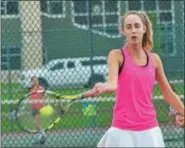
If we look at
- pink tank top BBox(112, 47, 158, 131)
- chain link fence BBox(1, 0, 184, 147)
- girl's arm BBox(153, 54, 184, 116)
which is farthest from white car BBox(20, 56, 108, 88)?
pink tank top BBox(112, 47, 158, 131)

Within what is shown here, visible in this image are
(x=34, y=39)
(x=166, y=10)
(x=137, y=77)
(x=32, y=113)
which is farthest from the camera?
(x=166, y=10)

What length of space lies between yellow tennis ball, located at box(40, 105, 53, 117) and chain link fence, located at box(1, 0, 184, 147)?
0.39 meters

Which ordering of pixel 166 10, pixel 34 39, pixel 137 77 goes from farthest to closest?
pixel 166 10
pixel 34 39
pixel 137 77

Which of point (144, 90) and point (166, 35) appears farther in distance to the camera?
point (166, 35)

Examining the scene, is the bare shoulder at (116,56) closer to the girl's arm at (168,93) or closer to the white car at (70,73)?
the girl's arm at (168,93)

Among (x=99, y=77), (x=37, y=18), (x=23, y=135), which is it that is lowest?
(x=23, y=135)

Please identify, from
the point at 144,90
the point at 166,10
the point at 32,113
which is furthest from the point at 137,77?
the point at 166,10

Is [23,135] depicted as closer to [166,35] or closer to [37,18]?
[37,18]

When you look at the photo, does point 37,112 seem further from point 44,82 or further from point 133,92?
point 133,92

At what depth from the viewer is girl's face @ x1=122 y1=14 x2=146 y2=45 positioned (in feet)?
13.9

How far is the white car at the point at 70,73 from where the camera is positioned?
691 centimetres

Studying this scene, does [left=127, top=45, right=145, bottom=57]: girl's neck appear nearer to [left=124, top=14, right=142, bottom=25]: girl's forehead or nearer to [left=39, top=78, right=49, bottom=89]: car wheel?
[left=124, top=14, right=142, bottom=25]: girl's forehead

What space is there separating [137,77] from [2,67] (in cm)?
300

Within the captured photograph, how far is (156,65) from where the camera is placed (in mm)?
4371
